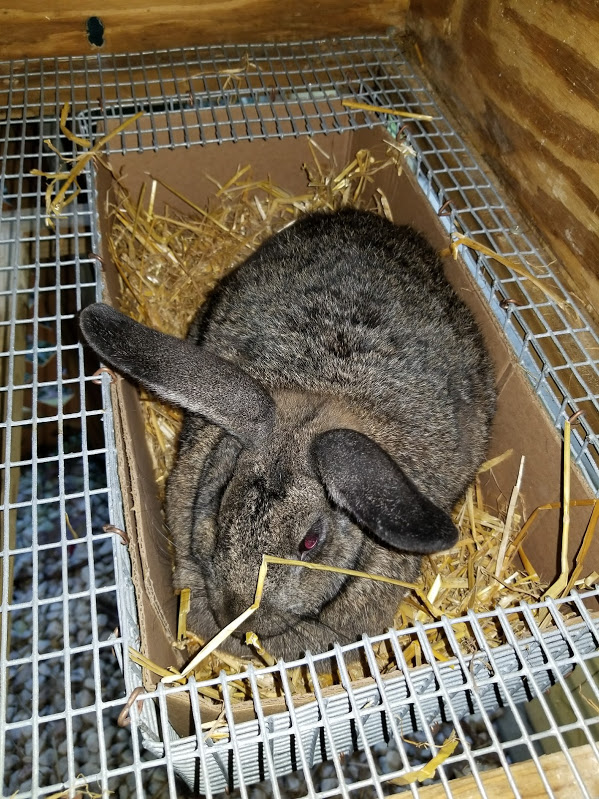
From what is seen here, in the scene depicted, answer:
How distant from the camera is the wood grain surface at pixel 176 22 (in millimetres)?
3789

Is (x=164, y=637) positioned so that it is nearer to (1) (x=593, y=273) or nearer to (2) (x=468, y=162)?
(1) (x=593, y=273)

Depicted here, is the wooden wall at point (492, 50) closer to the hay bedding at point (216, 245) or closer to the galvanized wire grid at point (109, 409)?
the galvanized wire grid at point (109, 409)

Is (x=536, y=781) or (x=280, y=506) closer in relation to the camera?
(x=536, y=781)

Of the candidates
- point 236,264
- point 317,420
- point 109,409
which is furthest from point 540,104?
point 109,409

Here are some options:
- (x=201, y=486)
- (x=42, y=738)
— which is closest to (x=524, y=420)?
(x=201, y=486)

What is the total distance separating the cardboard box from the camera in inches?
94.9

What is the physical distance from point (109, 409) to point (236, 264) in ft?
6.45

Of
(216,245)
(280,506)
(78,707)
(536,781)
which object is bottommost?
(536,781)

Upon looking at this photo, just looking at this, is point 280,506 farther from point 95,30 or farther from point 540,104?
point 95,30

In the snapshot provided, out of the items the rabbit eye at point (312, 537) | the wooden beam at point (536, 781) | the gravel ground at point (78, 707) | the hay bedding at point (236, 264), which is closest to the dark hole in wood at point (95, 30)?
the hay bedding at point (236, 264)

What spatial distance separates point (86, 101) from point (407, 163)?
179 cm

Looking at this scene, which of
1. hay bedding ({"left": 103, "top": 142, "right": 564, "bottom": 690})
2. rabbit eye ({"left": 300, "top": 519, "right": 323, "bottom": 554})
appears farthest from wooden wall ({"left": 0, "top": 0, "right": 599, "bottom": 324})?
rabbit eye ({"left": 300, "top": 519, "right": 323, "bottom": 554})

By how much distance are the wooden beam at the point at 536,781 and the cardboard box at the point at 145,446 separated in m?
0.51

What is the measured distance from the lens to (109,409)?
2.55 meters
